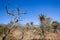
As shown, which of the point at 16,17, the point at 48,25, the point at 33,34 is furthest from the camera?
A: the point at 33,34

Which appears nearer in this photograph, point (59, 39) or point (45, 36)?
point (45, 36)

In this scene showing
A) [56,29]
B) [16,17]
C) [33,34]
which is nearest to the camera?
[16,17]

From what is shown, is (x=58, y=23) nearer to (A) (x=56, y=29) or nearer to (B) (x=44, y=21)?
(A) (x=56, y=29)

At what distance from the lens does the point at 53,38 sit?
2795 cm

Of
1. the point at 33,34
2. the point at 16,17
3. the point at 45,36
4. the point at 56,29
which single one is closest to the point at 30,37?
the point at 33,34

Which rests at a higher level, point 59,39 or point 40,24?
point 40,24

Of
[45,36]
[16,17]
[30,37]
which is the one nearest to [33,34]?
[30,37]

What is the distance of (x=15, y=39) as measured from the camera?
25562mm

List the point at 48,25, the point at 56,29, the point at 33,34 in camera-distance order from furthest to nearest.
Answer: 1. the point at 56,29
2. the point at 33,34
3. the point at 48,25

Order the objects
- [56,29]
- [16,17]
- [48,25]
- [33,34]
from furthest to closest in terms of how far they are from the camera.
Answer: [56,29] < [33,34] < [48,25] < [16,17]

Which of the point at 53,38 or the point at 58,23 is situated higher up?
the point at 58,23

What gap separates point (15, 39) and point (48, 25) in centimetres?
503

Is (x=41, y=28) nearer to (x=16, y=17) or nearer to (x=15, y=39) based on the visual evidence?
(x=15, y=39)

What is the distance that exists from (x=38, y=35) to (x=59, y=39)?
146 inches
